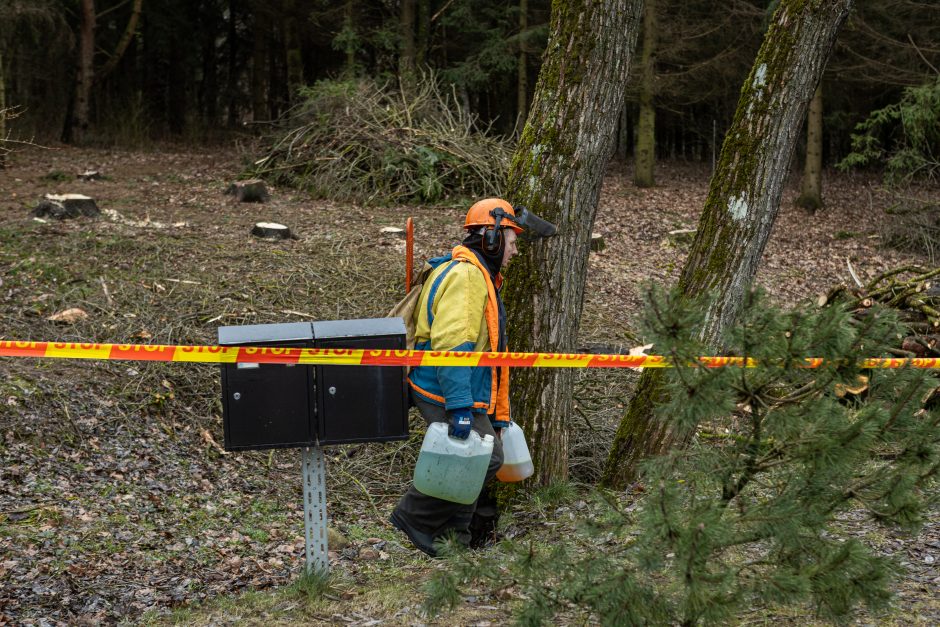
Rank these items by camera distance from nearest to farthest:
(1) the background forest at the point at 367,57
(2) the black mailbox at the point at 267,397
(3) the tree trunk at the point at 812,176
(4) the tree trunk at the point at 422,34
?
(2) the black mailbox at the point at 267,397
(3) the tree trunk at the point at 812,176
(1) the background forest at the point at 367,57
(4) the tree trunk at the point at 422,34

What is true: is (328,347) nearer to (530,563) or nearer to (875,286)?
(530,563)

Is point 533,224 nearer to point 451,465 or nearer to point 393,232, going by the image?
point 451,465

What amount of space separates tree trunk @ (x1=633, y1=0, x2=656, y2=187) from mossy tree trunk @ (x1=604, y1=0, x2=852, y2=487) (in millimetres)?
15200

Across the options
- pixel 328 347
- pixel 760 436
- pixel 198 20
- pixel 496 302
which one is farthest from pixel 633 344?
pixel 198 20

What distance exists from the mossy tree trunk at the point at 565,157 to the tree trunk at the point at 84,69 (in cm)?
1959

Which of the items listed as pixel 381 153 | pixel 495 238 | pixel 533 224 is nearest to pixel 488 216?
pixel 495 238

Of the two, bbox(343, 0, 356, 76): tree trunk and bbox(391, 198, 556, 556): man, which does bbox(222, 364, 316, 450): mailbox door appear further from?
bbox(343, 0, 356, 76): tree trunk

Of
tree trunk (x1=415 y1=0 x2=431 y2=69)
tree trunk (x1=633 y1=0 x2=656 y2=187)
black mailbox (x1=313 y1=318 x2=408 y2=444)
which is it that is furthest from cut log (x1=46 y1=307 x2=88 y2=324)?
tree trunk (x1=633 y1=0 x2=656 y2=187)

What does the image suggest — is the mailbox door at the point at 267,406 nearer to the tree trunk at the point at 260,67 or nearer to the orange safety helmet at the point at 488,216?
the orange safety helmet at the point at 488,216

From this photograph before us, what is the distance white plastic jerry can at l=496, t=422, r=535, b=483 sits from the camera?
504 cm

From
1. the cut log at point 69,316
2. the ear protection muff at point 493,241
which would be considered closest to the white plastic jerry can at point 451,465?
the ear protection muff at point 493,241

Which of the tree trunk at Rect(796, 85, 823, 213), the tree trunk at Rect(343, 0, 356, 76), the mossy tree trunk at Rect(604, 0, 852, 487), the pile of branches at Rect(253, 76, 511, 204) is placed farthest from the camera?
the tree trunk at Rect(343, 0, 356, 76)

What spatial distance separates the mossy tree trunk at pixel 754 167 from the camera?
18.7 feet

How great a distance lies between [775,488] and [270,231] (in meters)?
9.42
